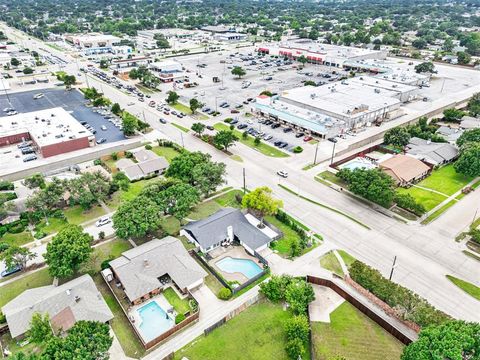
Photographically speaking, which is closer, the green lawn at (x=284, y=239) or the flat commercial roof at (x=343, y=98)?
the green lawn at (x=284, y=239)

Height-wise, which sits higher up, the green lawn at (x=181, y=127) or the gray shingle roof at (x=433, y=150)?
the gray shingle roof at (x=433, y=150)

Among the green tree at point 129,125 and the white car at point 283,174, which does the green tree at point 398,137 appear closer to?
the white car at point 283,174

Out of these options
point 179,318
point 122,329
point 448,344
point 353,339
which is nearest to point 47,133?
point 122,329

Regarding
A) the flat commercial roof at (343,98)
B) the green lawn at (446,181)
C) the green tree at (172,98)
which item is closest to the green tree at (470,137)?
the green lawn at (446,181)

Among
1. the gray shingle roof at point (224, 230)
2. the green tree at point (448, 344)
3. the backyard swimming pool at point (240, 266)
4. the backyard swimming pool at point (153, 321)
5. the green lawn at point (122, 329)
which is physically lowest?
the backyard swimming pool at point (240, 266)

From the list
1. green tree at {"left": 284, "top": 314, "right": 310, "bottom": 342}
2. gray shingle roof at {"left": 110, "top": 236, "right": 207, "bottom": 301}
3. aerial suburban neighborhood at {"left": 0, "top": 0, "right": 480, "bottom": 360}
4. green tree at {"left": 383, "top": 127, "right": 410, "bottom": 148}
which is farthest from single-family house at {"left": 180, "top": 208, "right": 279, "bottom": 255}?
green tree at {"left": 383, "top": 127, "right": 410, "bottom": 148}

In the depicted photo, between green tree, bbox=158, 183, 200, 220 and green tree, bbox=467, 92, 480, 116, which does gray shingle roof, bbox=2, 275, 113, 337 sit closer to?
green tree, bbox=158, 183, 200, 220

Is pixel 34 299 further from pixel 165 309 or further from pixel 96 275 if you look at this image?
pixel 165 309
